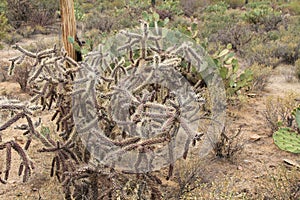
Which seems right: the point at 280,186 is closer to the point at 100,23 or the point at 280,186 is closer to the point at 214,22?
the point at 100,23

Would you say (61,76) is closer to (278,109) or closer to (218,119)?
(218,119)

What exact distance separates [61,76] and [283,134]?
7.00 feet

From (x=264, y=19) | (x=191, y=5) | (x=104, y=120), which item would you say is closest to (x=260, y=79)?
(x=104, y=120)

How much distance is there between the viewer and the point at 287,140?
3867 mm

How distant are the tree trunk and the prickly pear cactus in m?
2.11

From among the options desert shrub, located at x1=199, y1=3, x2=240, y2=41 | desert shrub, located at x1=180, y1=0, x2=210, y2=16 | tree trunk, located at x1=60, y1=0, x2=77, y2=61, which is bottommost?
desert shrub, located at x1=180, y1=0, x2=210, y2=16

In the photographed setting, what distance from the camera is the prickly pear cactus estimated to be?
3754mm

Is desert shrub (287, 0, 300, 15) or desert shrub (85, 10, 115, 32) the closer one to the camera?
Result: desert shrub (85, 10, 115, 32)

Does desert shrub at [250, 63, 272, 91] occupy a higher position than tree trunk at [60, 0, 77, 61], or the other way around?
tree trunk at [60, 0, 77, 61]

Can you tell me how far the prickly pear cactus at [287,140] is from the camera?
12.3 feet

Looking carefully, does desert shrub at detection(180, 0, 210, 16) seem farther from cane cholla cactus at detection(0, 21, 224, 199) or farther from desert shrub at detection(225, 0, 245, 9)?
cane cholla cactus at detection(0, 21, 224, 199)

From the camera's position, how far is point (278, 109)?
204 inches

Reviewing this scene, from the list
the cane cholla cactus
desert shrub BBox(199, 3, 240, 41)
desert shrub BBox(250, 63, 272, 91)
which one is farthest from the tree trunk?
desert shrub BBox(199, 3, 240, 41)

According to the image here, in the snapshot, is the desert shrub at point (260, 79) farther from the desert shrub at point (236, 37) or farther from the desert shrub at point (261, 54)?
the desert shrub at point (236, 37)
